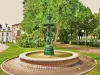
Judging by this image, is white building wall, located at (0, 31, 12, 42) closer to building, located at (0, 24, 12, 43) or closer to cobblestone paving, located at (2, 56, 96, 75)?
building, located at (0, 24, 12, 43)

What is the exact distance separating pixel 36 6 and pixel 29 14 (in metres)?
6.40

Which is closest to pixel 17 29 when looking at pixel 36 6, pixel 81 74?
pixel 36 6

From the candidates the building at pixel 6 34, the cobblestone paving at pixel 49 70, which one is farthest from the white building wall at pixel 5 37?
the cobblestone paving at pixel 49 70

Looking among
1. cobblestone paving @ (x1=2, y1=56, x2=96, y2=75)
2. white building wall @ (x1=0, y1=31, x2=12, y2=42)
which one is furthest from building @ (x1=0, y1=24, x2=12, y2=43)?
cobblestone paving @ (x1=2, y1=56, x2=96, y2=75)

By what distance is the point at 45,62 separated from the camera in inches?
484

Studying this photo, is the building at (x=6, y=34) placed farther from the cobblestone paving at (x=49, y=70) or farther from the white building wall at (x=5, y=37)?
the cobblestone paving at (x=49, y=70)

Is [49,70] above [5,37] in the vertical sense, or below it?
below

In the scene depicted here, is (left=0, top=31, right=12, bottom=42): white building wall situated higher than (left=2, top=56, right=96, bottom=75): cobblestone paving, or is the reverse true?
(left=0, top=31, right=12, bottom=42): white building wall

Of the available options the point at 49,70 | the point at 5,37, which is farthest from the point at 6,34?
the point at 49,70

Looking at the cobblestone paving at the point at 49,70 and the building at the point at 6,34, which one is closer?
the cobblestone paving at the point at 49,70

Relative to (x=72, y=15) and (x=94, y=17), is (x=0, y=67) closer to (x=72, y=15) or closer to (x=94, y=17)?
(x=72, y=15)

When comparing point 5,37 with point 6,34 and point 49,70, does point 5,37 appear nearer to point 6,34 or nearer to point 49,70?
point 6,34

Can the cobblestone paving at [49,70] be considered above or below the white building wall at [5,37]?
below

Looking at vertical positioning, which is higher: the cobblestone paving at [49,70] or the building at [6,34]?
the building at [6,34]
